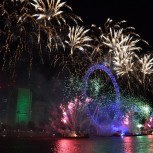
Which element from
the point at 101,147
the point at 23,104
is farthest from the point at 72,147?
the point at 23,104

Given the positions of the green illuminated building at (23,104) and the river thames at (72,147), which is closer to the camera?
the river thames at (72,147)

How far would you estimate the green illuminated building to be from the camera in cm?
8969

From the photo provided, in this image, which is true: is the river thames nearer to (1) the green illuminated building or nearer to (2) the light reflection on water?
(2) the light reflection on water

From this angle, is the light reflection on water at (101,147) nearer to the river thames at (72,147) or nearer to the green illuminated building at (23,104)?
the river thames at (72,147)

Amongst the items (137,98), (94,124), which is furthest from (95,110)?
(137,98)

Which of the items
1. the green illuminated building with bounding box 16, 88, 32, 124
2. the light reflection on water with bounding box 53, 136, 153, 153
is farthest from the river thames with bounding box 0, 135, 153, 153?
the green illuminated building with bounding box 16, 88, 32, 124

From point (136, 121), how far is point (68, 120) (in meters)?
29.8

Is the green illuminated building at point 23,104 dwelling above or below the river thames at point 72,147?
above

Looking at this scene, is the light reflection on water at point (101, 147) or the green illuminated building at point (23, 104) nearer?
the light reflection on water at point (101, 147)

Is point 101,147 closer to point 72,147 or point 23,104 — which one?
point 72,147

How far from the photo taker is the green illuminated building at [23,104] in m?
89.7

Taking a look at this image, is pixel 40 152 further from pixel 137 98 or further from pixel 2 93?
pixel 2 93

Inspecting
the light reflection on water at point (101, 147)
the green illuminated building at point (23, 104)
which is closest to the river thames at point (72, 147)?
the light reflection on water at point (101, 147)

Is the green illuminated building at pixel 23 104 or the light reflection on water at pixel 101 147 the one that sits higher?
the green illuminated building at pixel 23 104
